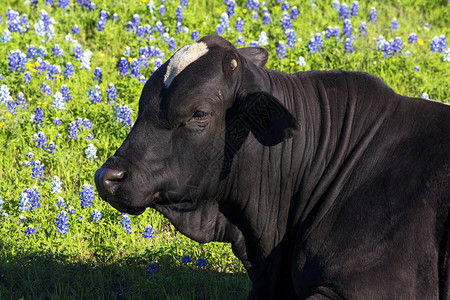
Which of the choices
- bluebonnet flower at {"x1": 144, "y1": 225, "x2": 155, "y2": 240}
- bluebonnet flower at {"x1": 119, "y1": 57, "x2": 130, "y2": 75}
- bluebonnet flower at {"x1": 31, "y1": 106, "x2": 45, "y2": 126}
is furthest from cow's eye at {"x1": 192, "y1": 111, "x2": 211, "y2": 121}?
bluebonnet flower at {"x1": 119, "y1": 57, "x2": 130, "y2": 75}

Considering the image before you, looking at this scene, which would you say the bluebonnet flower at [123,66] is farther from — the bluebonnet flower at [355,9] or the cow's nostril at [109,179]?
the cow's nostril at [109,179]

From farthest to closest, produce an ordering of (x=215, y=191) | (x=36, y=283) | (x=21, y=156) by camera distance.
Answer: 1. (x=21, y=156)
2. (x=36, y=283)
3. (x=215, y=191)

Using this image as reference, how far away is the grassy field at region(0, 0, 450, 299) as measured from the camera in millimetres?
5527

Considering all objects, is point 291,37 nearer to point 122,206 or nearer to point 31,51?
point 31,51

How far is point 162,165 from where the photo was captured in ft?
13.0

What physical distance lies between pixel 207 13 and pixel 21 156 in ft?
12.4

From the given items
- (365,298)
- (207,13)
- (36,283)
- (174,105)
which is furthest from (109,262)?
(207,13)

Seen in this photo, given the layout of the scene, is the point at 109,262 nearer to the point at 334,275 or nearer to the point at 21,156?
the point at 21,156

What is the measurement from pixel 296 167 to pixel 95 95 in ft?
12.4

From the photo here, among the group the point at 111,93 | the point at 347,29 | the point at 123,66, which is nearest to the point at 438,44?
the point at 347,29

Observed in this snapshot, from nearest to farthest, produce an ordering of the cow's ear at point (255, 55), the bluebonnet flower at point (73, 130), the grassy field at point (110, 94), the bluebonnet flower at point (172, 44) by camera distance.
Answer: the cow's ear at point (255, 55)
the grassy field at point (110, 94)
the bluebonnet flower at point (73, 130)
the bluebonnet flower at point (172, 44)

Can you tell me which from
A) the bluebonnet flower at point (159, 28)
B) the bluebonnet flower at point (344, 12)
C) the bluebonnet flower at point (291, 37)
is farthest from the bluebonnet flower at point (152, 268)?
the bluebonnet flower at point (344, 12)

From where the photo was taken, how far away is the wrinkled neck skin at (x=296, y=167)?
4.09 m

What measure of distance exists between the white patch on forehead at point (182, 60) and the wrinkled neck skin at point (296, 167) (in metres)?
0.37
